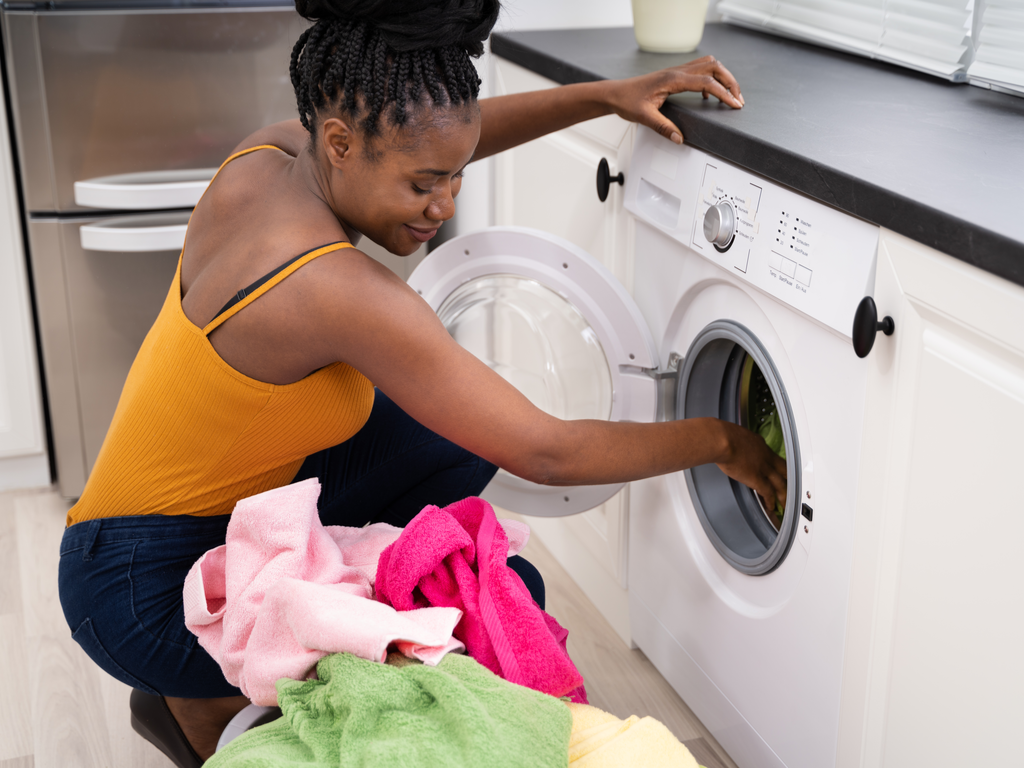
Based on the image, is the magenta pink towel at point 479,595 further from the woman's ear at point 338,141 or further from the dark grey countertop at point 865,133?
the dark grey countertop at point 865,133

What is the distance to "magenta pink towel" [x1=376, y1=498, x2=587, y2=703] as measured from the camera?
1057 millimetres

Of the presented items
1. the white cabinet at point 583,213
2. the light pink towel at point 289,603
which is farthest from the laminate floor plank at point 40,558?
the white cabinet at point 583,213

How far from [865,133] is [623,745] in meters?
0.77

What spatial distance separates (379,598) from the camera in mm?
1114

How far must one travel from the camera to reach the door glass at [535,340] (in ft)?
5.05

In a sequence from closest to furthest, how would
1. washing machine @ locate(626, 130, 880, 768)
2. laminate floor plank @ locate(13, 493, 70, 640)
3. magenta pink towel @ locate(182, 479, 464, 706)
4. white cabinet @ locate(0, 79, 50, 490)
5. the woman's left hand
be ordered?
magenta pink towel @ locate(182, 479, 464, 706), washing machine @ locate(626, 130, 880, 768), the woman's left hand, laminate floor plank @ locate(13, 493, 70, 640), white cabinet @ locate(0, 79, 50, 490)

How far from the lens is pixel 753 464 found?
1.30 m

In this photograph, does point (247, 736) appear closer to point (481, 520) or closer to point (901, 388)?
point (481, 520)

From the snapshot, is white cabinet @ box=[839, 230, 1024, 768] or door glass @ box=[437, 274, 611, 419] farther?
door glass @ box=[437, 274, 611, 419]

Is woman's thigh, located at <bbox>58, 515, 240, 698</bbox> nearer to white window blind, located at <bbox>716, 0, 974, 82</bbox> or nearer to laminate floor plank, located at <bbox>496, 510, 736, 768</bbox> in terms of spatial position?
laminate floor plank, located at <bbox>496, 510, 736, 768</bbox>

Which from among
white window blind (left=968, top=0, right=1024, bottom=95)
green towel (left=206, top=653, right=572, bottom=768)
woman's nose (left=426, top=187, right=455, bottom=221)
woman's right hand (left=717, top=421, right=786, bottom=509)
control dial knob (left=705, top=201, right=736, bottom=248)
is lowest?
green towel (left=206, top=653, right=572, bottom=768)

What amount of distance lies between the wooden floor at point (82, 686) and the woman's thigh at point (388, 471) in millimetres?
458

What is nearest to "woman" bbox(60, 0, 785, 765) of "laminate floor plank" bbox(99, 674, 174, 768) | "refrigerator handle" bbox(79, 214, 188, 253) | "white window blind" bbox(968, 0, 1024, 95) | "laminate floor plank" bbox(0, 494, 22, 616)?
"laminate floor plank" bbox(99, 674, 174, 768)

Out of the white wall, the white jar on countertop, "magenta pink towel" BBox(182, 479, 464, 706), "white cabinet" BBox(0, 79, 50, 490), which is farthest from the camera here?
"white cabinet" BBox(0, 79, 50, 490)
